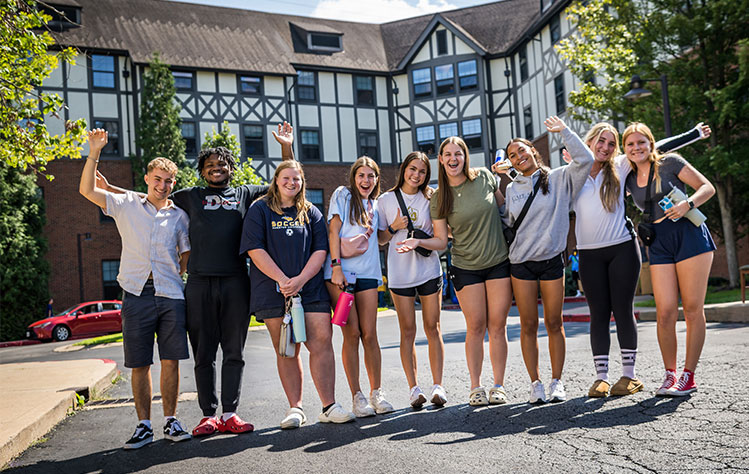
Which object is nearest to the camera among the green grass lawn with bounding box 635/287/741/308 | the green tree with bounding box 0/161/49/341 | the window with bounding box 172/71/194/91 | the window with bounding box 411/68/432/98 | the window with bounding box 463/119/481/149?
the green grass lawn with bounding box 635/287/741/308

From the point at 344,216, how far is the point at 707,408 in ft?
9.70

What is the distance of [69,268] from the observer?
2902 cm

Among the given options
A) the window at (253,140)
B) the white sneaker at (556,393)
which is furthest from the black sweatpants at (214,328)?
the window at (253,140)

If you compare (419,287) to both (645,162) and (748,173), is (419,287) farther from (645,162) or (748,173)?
(748,173)

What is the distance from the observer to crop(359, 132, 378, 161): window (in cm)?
3325

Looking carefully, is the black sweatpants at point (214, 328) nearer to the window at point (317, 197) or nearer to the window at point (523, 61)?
the window at point (317, 197)

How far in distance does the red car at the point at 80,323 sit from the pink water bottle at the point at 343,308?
1964 cm

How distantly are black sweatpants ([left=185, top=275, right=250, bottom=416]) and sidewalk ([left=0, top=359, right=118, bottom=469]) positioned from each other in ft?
4.29

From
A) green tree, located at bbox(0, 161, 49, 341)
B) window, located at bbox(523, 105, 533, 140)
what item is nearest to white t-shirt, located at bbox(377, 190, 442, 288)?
green tree, located at bbox(0, 161, 49, 341)

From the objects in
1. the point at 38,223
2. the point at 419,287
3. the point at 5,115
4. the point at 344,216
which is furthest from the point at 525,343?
the point at 38,223

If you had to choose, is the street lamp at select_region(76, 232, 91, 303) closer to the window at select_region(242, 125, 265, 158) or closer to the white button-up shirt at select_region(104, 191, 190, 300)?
the window at select_region(242, 125, 265, 158)

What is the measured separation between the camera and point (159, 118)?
27875 millimetres

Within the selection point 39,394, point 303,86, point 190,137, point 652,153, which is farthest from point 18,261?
point 652,153

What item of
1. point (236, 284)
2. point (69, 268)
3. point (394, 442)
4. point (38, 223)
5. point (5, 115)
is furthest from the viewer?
point (69, 268)
